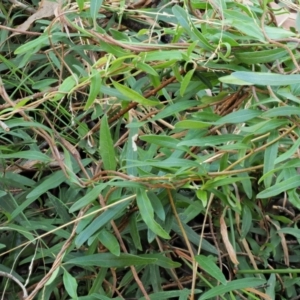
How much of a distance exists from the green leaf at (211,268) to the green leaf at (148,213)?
105 millimetres

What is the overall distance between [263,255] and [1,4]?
28.5 inches

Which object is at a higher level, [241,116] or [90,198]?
[241,116]

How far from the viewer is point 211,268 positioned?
2.40 ft

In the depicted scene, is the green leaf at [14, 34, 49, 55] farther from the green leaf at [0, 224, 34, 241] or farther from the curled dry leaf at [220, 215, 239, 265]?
the curled dry leaf at [220, 215, 239, 265]

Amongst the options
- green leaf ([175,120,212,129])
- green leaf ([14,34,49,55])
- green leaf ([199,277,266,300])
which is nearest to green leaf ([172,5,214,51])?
green leaf ([175,120,212,129])

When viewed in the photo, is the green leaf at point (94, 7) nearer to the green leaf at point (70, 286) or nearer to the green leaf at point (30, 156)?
Result: the green leaf at point (30, 156)

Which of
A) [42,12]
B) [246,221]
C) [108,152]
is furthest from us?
[42,12]

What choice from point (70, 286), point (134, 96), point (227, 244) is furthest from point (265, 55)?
point (70, 286)

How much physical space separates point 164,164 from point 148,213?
0.21ft

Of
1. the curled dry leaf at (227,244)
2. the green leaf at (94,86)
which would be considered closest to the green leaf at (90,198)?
the green leaf at (94,86)

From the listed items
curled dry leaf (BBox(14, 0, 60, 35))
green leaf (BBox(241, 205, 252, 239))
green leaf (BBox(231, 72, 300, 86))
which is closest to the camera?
green leaf (BBox(231, 72, 300, 86))

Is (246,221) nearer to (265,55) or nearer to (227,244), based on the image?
(227,244)

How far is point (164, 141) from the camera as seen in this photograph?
69cm

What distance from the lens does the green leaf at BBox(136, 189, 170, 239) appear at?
658 millimetres
